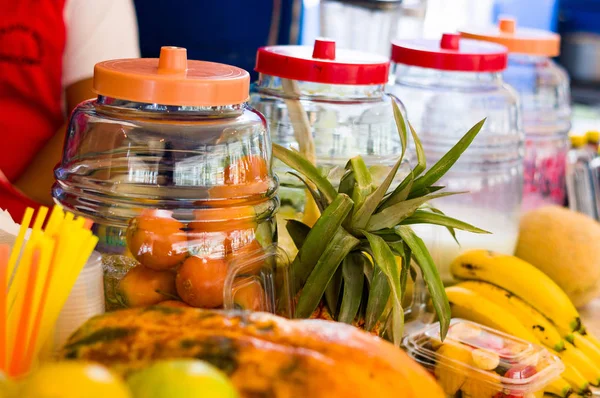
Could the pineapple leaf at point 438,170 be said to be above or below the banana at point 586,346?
above

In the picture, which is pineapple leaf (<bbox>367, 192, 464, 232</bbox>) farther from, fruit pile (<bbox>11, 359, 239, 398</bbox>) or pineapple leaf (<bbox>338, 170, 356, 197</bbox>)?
fruit pile (<bbox>11, 359, 239, 398</bbox>)

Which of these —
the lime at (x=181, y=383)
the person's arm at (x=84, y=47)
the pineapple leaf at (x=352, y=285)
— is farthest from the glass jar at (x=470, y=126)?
the lime at (x=181, y=383)

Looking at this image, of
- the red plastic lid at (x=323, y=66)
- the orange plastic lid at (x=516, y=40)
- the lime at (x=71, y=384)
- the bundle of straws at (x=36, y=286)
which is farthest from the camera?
the orange plastic lid at (x=516, y=40)

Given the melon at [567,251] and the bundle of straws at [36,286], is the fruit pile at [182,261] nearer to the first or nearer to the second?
the bundle of straws at [36,286]

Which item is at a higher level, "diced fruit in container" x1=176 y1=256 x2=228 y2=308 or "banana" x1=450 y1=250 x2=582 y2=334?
"diced fruit in container" x1=176 y1=256 x2=228 y2=308

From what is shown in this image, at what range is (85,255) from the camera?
0.48 m

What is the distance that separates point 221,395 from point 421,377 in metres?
0.15

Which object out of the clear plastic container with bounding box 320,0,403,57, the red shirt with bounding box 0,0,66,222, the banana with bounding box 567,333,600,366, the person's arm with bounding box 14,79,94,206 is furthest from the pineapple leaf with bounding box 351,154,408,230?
the clear plastic container with bounding box 320,0,403,57

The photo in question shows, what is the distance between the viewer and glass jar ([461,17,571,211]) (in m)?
1.33

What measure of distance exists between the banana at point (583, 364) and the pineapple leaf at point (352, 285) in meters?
0.30

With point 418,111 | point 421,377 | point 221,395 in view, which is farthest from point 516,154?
point 221,395

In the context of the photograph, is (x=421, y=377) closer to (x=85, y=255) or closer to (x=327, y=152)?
(x=85, y=255)

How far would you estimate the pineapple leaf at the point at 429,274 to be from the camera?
0.67 m

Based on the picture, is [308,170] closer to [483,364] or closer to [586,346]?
[483,364]
